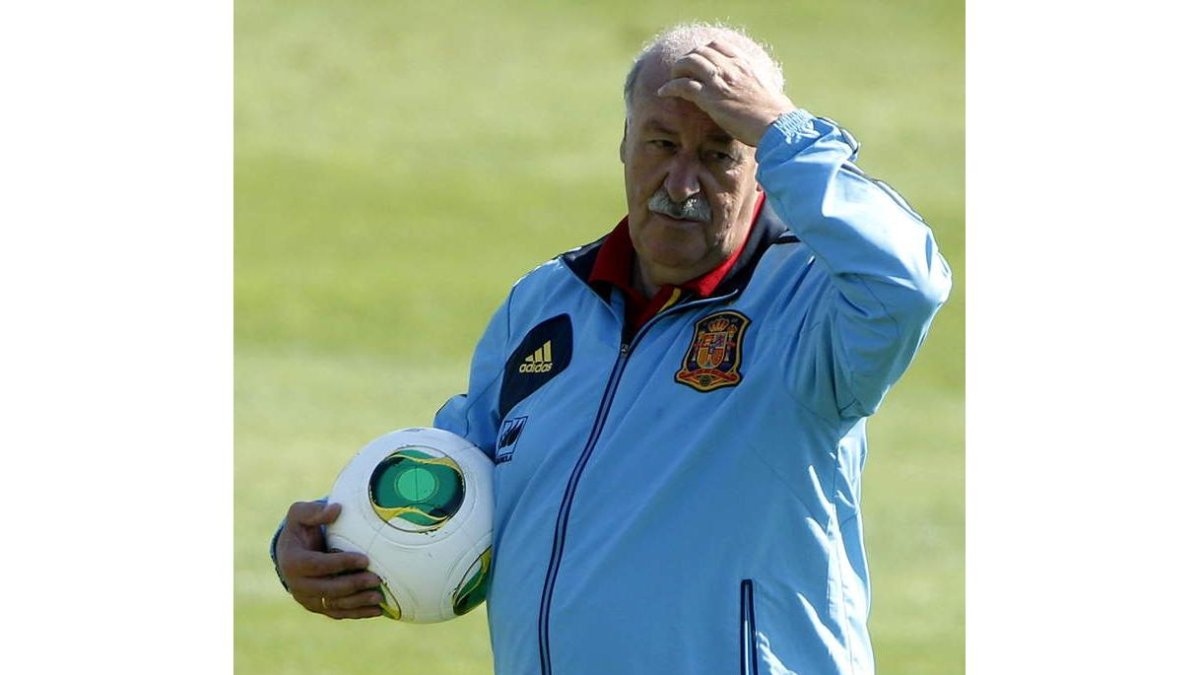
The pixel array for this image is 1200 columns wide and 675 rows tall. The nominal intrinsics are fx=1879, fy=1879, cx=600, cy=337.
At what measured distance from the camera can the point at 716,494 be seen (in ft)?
13.5

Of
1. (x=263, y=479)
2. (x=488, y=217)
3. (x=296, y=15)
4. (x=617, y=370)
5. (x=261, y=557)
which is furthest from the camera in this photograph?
(x=296, y=15)

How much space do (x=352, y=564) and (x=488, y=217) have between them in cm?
1164

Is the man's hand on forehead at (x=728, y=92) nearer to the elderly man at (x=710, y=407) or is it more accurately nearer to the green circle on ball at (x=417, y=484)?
the elderly man at (x=710, y=407)

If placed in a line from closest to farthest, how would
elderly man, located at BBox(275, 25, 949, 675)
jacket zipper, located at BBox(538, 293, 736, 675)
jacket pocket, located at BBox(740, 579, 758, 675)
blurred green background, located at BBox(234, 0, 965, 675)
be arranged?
elderly man, located at BBox(275, 25, 949, 675) < jacket pocket, located at BBox(740, 579, 758, 675) < jacket zipper, located at BBox(538, 293, 736, 675) < blurred green background, located at BBox(234, 0, 965, 675)

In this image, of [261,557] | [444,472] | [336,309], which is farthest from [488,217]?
[444,472]

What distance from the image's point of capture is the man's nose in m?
4.35

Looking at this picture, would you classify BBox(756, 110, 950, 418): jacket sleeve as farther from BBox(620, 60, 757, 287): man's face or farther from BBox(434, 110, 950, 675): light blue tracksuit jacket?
BBox(620, 60, 757, 287): man's face

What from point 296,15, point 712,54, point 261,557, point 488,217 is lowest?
point 261,557

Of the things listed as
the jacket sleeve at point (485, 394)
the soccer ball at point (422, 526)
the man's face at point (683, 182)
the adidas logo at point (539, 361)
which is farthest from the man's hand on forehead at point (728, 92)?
the soccer ball at point (422, 526)

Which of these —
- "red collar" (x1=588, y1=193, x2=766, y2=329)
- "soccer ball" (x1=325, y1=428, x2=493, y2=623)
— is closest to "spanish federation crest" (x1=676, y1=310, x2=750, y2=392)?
"red collar" (x1=588, y1=193, x2=766, y2=329)

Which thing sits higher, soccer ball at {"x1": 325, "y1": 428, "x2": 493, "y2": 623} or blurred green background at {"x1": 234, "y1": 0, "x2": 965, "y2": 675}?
blurred green background at {"x1": 234, "y1": 0, "x2": 965, "y2": 675}

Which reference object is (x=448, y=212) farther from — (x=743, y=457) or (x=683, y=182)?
(x=743, y=457)

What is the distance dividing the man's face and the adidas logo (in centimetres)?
36
